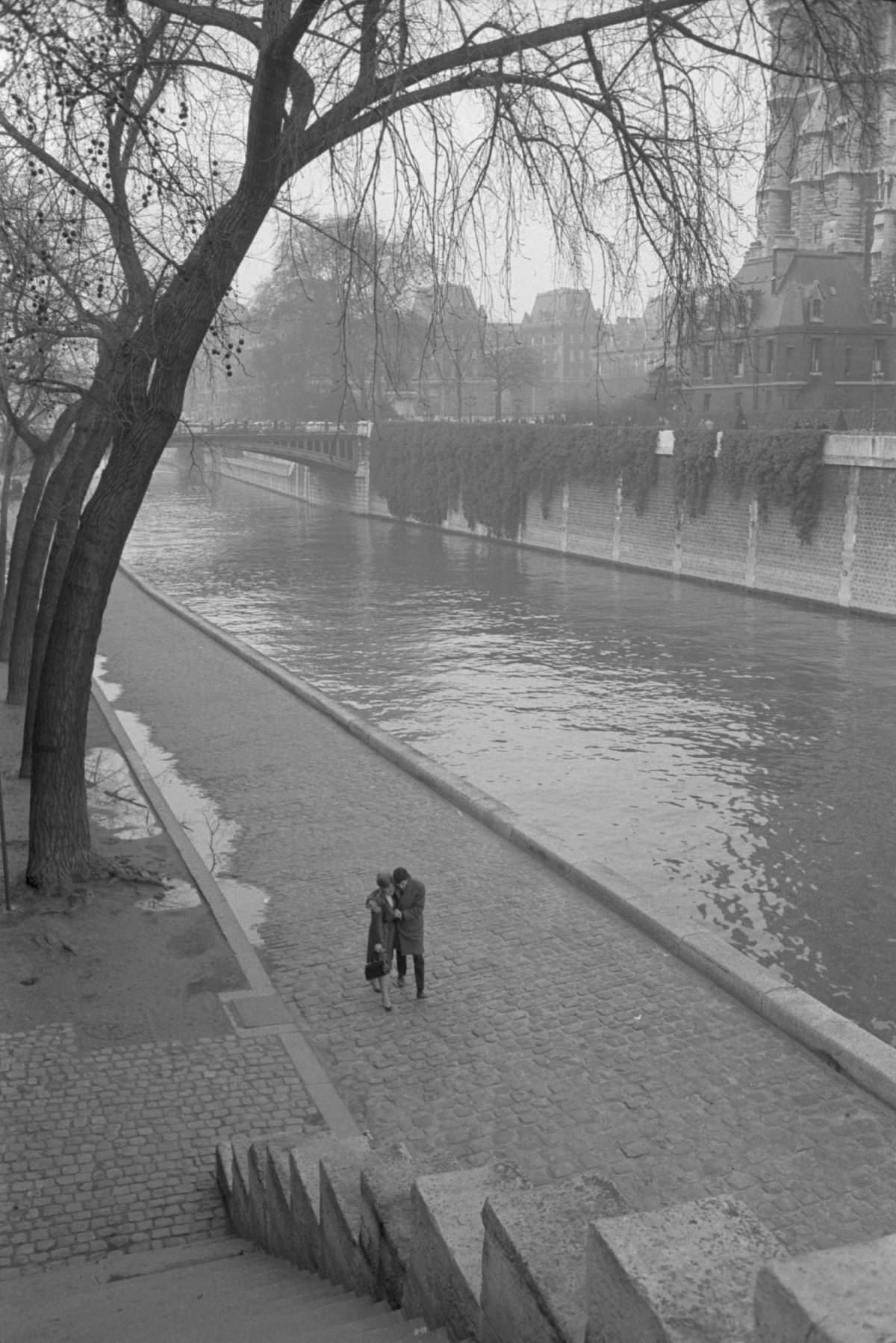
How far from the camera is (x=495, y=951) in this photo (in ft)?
30.3

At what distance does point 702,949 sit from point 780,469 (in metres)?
25.4

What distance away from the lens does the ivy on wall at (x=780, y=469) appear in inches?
1248

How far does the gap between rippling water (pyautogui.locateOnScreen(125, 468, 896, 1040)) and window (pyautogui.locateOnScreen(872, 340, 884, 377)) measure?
18302mm

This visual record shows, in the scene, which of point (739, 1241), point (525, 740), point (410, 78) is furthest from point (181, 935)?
point (525, 740)

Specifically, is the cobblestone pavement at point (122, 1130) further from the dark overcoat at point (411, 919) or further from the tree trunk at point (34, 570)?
the tree trunk at point (34, 570)

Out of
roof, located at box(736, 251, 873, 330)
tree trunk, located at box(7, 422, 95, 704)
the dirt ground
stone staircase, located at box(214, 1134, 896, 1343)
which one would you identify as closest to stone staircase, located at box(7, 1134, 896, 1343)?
stone staircase, located at box(214, 1134, 896, 1343)

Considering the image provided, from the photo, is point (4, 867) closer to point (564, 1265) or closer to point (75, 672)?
point (75, 672)

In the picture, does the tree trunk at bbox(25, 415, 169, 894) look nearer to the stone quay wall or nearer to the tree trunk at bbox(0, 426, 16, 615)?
the tree trunk at bbox(0, 426, 16, 615)

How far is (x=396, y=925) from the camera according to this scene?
8.34 m

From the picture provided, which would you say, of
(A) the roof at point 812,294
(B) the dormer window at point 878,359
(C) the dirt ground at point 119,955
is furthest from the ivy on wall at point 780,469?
(C) the dirt ground at point 119,955

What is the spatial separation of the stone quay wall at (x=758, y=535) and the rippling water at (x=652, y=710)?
31.5 inches

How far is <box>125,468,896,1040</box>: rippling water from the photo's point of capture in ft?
39.0

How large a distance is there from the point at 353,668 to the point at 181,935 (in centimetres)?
1426

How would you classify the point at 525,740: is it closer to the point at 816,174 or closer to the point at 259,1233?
the point at 816,174
